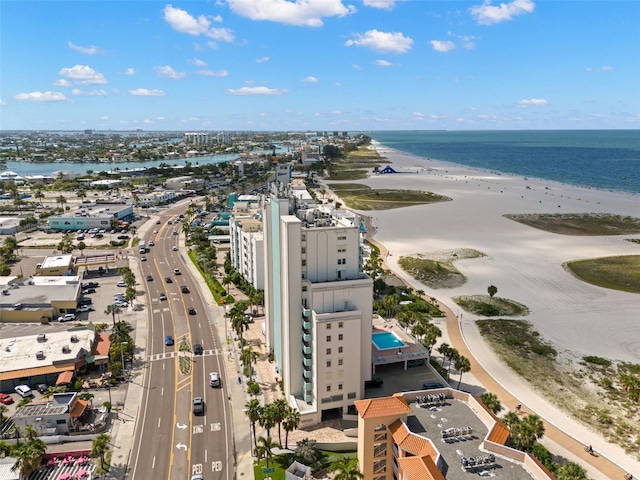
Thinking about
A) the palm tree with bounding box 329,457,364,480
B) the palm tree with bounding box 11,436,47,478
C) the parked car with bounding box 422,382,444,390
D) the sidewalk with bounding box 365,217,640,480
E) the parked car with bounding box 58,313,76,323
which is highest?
the palm tree with bounding box 329,457,364,480

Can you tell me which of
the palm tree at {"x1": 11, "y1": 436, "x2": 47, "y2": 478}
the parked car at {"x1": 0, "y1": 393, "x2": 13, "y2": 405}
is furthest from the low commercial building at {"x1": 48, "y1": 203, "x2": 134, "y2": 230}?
the palm tree at {"x1": 11, "y1": 436, "x2": 47, "y2": 478}

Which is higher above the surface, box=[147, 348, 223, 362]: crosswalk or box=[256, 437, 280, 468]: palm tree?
box=[256, 437, 280, 468]: palm tree

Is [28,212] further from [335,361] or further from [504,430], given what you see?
[504,430]

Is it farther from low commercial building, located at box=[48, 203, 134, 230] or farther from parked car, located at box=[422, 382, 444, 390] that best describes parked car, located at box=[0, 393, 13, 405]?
low commercial building, located at box=[48, 203, 134, 230]

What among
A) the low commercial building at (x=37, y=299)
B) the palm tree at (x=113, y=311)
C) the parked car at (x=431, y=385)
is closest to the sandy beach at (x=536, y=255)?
the parked car at (x=431, y=385)

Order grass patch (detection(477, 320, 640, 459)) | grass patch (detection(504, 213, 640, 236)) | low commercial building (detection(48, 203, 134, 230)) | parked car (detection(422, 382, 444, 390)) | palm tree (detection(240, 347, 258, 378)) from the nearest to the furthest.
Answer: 1. grass patch (detection(477, 320, 640, 459))
2. parked car (detection(422, 382, 444, 390))
3. palm tree (detection(240, 347, 258, 378))
4. low commercial building (detection(48, 203, 134, 230))
5. grass patch (detection(504, 213, 640, 236))

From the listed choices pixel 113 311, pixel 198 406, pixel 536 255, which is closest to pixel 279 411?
pixel 198 406

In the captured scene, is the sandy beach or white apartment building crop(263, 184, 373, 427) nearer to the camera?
white apartment building crop(263, 184, 373, 427)
